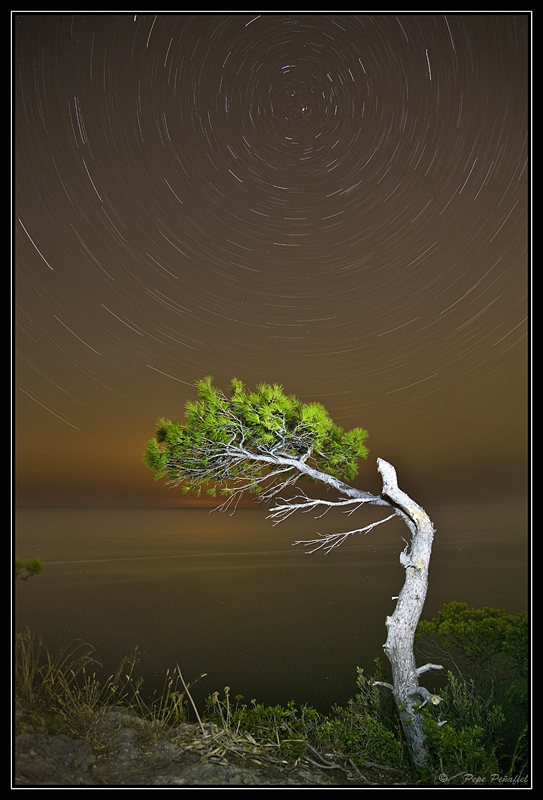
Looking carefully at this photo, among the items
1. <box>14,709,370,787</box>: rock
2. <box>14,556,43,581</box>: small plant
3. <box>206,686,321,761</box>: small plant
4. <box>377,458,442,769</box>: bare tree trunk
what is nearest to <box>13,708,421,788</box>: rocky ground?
<box>14,709,370,787</box>: rock

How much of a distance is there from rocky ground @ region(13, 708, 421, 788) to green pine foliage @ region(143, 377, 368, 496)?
212 centimetres

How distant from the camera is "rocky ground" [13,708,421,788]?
418cm

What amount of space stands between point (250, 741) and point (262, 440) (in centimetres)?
250

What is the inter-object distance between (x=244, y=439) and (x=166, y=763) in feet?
8.77

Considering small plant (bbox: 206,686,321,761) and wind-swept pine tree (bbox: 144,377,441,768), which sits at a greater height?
wind-swept pine tree (bbox: 144,377,441,768)

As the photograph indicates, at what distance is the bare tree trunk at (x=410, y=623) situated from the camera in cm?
445

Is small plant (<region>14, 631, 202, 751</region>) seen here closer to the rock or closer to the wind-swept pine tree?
the rock

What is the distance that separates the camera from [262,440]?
16.4ft

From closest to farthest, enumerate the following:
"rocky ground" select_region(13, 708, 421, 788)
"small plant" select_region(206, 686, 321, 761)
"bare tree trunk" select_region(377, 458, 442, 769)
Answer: "rocky ground" select_region(13, 708, 421, 788) < "bare tree trunk" select_region(377, 458, 442, 769) < "small plant" select_region(206, 686, 321, 761)

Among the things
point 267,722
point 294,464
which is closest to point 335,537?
point 294,464

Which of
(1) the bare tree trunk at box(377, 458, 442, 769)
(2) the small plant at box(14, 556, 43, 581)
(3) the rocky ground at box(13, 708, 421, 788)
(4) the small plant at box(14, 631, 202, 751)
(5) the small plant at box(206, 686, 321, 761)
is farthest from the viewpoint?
(2) the small plant at box(14, 556, 43, 581)

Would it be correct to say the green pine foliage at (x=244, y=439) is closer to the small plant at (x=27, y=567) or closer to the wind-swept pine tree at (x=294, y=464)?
the wind-swept pine tree at (x=294, y=464)
